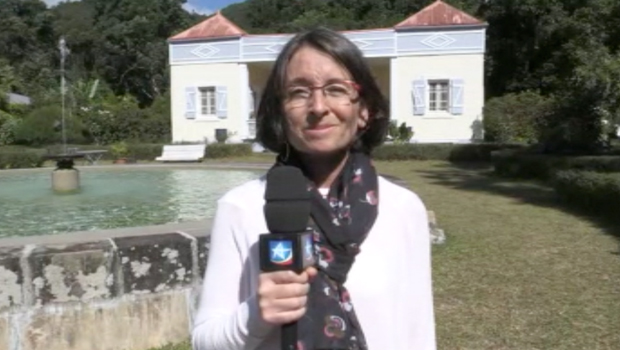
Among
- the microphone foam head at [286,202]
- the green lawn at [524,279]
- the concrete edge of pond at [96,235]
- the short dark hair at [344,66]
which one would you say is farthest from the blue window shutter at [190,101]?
the microphone foam head at [286,202]

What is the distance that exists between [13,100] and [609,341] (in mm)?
34462

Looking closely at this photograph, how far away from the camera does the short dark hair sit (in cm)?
172

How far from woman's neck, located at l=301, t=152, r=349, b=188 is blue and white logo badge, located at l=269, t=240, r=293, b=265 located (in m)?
0.46

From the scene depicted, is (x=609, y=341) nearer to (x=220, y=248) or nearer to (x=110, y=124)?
(x=220, y=248)

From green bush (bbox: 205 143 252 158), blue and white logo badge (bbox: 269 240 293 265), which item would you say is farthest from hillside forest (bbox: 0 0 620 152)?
green bush (bbox: 205 143 252 158)

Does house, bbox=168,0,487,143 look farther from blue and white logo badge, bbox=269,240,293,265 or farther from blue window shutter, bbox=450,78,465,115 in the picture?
blue and white logo badge, bbox=269,240,293,265

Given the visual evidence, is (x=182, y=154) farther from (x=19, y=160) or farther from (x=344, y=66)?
(x=344, y=66)

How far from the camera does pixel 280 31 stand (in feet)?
142

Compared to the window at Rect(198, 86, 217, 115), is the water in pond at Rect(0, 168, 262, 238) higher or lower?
lower

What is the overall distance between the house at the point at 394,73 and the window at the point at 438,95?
0.04 meters

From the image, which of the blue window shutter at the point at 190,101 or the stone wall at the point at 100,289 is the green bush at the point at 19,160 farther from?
the stone wall at the point at 100,289

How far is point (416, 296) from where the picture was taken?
1.75 m

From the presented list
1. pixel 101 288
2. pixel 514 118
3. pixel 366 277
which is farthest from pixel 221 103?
pixel 366 277

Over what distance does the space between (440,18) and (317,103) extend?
2530cm
